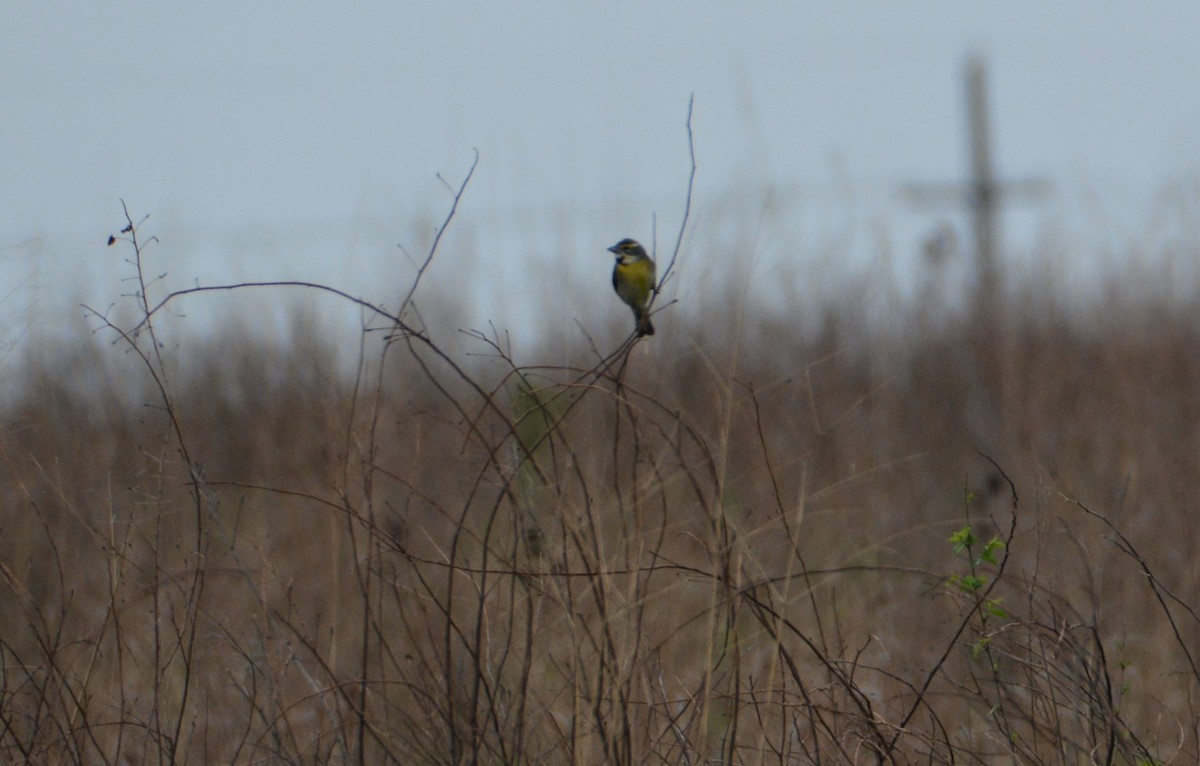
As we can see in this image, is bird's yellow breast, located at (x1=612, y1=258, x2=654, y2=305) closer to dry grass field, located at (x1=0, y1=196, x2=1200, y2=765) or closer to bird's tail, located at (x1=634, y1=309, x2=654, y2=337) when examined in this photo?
bird's tail, located at (x1=634, y1=309, x2=654, y2=337)

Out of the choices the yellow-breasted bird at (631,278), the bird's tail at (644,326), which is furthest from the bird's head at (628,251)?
the bird's tail at (644,326)

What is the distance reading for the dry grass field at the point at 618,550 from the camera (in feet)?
6.77

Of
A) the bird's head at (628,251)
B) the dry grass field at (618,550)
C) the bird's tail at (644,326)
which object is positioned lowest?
the dry grass field at (618,550)

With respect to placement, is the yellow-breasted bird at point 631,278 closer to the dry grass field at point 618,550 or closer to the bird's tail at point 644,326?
the bird's tail at point 644,326

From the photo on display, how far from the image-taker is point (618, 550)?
209cm

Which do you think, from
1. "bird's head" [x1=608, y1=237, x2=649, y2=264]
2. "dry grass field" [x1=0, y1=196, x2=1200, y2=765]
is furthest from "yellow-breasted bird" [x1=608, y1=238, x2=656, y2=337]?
"dry grass field" [x1=0, y1=196, x2=1200, y2=765]

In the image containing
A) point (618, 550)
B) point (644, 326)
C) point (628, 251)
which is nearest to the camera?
point (618, 550)

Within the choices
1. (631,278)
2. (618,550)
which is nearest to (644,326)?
(631,278)

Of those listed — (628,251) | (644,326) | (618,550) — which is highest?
(628,251)

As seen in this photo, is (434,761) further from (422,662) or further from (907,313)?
(907,313)

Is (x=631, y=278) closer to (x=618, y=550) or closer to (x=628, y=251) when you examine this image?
(x=628, y=251)

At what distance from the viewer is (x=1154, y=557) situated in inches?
189

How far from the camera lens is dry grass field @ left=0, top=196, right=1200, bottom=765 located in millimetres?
2062

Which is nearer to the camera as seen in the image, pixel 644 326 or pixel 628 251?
pixel 644 326
